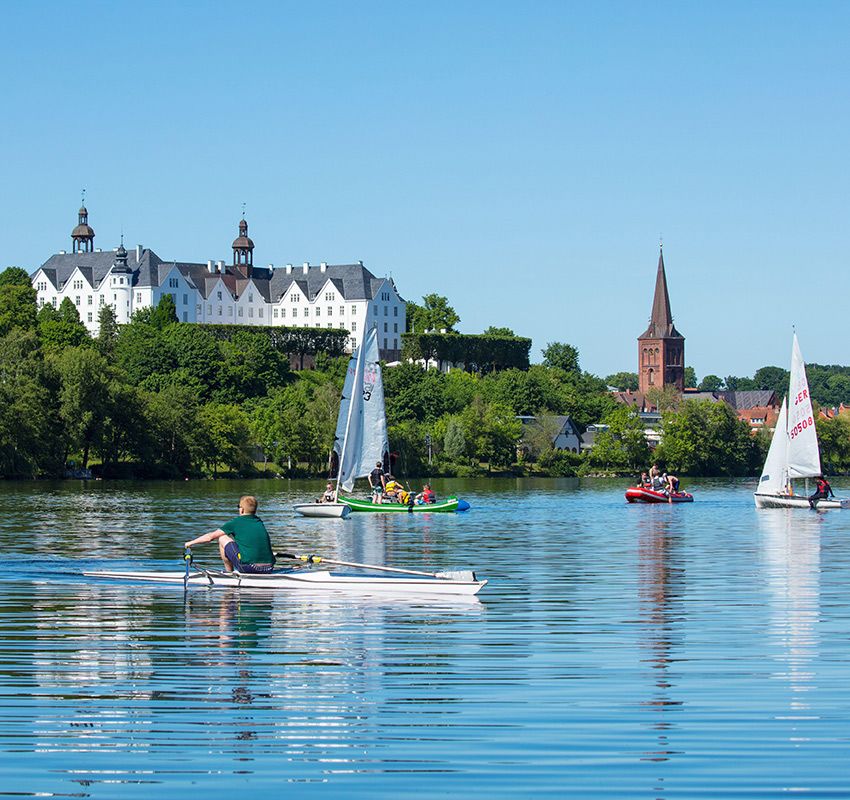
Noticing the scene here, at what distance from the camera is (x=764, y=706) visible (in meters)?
17.4

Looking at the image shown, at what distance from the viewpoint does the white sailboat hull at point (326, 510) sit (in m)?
62.7

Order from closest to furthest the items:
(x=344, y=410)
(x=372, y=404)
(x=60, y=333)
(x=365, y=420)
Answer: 1. (x=344, y=410)
2. (x=365, y=420)
3. (x=372, y=404)
4. (x=60, y=333)

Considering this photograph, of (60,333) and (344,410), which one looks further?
(60,333)

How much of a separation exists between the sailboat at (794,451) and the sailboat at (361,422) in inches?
750

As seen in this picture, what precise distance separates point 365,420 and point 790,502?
2142 cm

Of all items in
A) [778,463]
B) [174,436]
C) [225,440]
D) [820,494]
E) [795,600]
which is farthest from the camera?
[225,440]

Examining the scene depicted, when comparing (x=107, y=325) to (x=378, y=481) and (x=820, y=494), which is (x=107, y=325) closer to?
(x=378, y=481)

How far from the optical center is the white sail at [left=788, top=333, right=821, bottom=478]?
72375 millimetres

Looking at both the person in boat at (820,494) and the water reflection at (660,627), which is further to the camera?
the person in boat at (820,494)

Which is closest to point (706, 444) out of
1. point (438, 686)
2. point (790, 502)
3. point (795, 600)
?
point (790, 502)

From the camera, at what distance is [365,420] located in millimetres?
66125

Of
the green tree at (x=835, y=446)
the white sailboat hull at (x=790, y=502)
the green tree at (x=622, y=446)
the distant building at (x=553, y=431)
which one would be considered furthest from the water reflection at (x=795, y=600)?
the green tree at (x=835, y=446)

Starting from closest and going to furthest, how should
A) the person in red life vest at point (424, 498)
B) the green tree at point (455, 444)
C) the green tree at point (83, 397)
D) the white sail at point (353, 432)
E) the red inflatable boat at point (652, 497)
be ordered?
the white sail at point (353, 432) → the person in red life vest at point (424, 498) → the red inflatable boat at point (652, 497) → the green tree at point (83, 397) → the green tree at point (455, 444)

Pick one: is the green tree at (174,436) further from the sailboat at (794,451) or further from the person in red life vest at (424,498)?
the sailboat at (794,451)
